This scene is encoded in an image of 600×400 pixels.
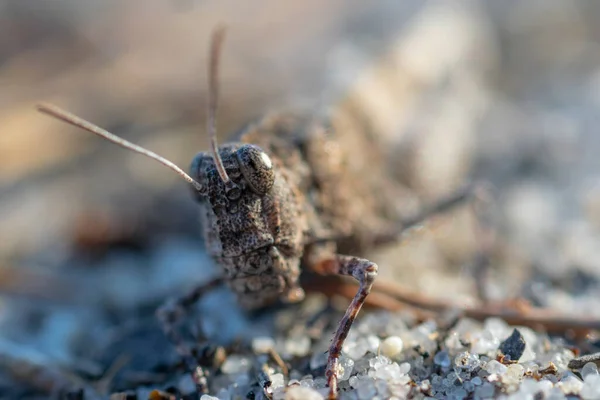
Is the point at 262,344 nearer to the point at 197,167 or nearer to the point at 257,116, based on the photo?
the point at 197,167

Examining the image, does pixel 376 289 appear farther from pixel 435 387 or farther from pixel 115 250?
pixel 115 250

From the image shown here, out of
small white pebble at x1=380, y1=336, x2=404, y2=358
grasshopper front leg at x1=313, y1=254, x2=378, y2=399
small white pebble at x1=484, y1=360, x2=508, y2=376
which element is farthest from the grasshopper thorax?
small white pebble at x1=484, y1=360, x2=508, y2=376

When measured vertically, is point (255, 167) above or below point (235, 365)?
above

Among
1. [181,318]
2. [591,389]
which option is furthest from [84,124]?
[591,389]

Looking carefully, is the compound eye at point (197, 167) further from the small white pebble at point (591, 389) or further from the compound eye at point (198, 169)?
the small white pebble at point (591, 389)

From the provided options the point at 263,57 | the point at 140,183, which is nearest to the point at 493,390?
the point at 140,183

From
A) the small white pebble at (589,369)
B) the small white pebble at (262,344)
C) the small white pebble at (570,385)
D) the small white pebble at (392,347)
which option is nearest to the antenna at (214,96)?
the small white pebble at (262,344)
